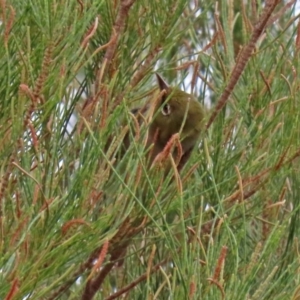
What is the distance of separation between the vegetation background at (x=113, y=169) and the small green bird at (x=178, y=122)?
0.14 ft

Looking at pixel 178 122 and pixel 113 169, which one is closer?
pixel 113 169

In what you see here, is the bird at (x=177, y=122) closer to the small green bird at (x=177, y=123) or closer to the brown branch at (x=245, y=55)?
the small green bird at (x=177, y=123)

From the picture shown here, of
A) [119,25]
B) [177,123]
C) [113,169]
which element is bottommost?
[113,169]

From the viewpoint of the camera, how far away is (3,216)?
1.39 meters

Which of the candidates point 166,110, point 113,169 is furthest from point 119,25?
point 113,169

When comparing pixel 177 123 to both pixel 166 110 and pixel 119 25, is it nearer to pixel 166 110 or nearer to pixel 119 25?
pixel 166 110

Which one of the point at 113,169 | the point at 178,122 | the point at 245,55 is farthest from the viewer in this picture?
the point at 178,122

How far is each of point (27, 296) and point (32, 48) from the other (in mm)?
495

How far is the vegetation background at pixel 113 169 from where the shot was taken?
1.38 meters

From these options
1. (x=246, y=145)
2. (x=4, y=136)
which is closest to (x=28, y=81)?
(x=4, y=136)

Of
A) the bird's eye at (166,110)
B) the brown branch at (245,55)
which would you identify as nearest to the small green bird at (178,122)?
the bird's eye at (166,110)

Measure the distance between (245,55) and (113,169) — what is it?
427 millimetres

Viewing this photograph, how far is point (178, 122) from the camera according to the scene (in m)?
1.84

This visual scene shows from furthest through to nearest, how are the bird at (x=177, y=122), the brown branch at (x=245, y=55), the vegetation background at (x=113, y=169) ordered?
1. the bird at (x=177, y=122)
2. the brown branch at (x=245, y=55)
3. the vegetation background at (x=113, y=169)
